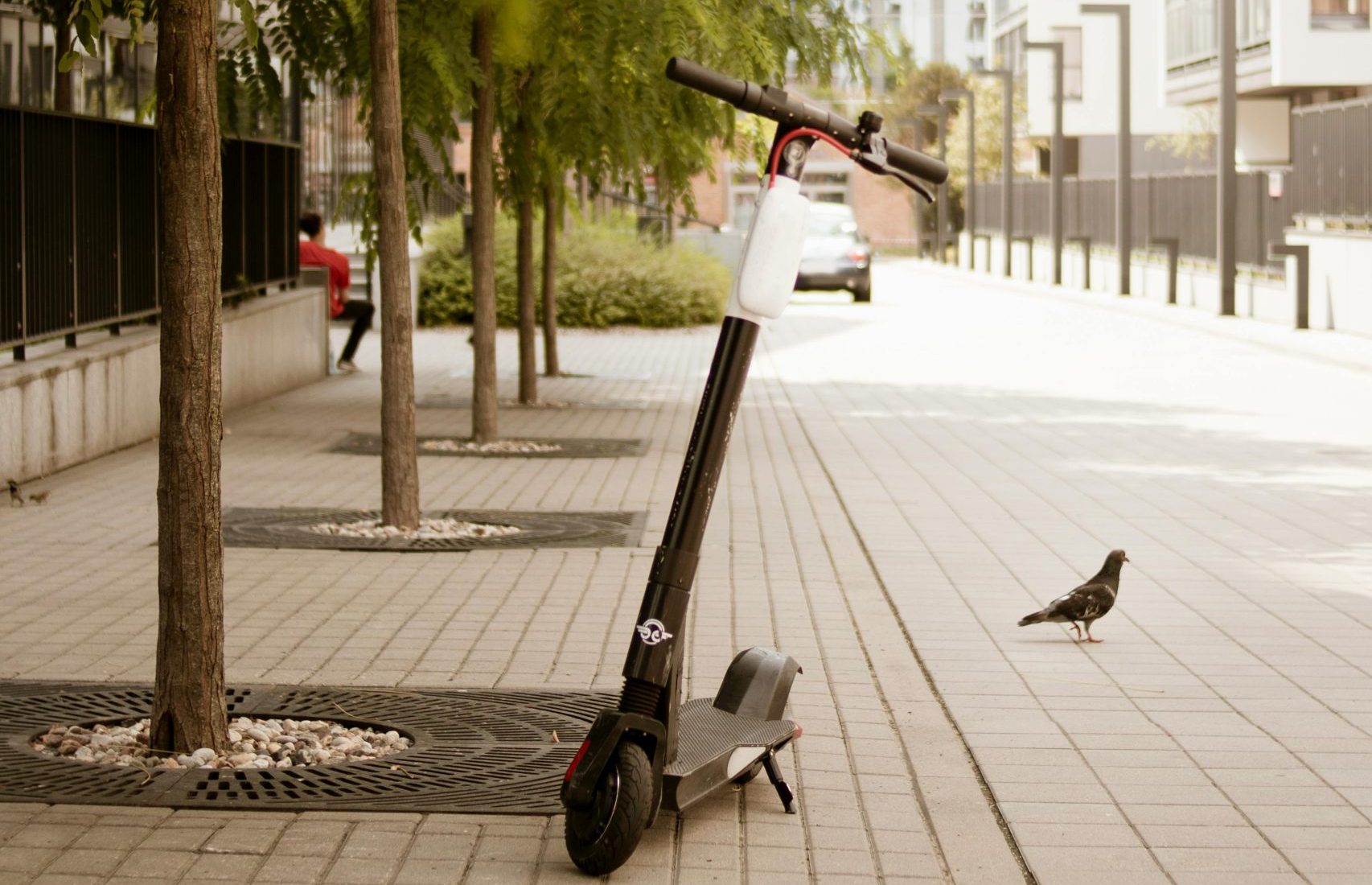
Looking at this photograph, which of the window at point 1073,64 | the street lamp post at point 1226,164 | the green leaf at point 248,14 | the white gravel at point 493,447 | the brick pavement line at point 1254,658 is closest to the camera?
the brick pavement line at point 1254,658

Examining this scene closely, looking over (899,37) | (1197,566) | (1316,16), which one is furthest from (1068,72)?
(1197,566)

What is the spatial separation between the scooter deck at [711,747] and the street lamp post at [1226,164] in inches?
1106

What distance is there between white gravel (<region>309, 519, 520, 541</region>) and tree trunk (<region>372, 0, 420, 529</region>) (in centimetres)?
8

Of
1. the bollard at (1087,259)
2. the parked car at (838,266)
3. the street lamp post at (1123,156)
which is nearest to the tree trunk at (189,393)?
the parked car at (838,266)

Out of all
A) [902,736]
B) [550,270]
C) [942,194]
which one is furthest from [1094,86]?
[902,736]

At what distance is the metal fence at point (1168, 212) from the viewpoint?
3500 cm

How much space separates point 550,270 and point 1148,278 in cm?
2562

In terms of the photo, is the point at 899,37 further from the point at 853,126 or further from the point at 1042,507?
the point at 853,126

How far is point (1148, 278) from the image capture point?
42281 mm

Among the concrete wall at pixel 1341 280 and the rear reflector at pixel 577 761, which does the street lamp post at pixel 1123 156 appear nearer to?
the concrete wall at pixel 1341 280

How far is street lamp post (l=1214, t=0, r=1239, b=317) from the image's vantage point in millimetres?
31859

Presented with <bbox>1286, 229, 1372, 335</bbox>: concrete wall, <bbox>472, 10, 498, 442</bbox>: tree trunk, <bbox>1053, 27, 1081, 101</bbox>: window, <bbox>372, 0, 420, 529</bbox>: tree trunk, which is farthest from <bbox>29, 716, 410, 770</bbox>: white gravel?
<bbox>1053, 27, 1081, 101</bbox>: window

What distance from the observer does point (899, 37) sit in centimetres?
1408

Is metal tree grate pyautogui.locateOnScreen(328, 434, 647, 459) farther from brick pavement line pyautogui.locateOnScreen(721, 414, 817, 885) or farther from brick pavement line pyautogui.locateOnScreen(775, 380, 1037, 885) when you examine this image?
brick pavement line pyautogui.locateOnScreen(775, 380, 1037, 885)
